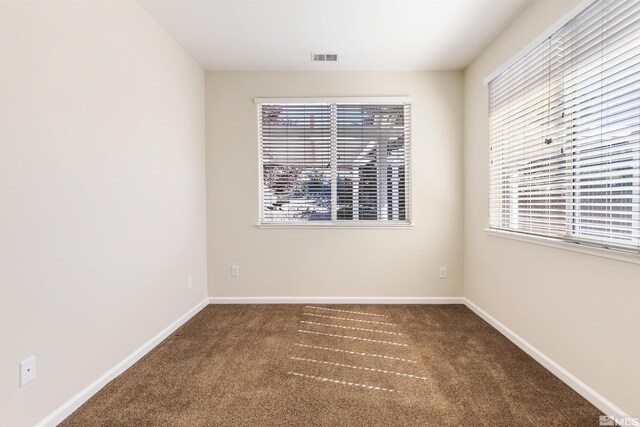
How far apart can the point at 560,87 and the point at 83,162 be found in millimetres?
3144

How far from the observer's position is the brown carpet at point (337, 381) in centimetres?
166

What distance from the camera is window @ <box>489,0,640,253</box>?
1.56 metres

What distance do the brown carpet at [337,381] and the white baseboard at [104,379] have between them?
41 millimetres

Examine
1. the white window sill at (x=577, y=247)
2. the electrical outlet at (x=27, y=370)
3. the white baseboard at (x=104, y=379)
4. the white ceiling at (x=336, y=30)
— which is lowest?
the white baseboard at (x=104, y=379)

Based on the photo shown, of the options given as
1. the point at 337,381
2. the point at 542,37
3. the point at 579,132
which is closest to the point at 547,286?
the point at 579,132

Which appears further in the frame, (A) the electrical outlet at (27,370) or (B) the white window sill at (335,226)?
(B) the white window sill at (335,226)

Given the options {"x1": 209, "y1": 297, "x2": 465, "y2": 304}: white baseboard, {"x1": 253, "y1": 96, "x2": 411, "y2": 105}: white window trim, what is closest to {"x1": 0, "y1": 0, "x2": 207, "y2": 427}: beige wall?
{"x1": 209, "y1": 297, "x2": 465, "y2": 304}: white baseboard

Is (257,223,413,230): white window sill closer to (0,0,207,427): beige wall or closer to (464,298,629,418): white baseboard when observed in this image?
(0,0,207,427): beige wall

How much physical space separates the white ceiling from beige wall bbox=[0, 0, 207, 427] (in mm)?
404

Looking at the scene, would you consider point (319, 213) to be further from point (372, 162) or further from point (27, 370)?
point (27, 370)

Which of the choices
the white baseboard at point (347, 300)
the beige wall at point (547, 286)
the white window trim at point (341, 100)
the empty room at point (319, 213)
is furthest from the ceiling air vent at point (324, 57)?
the white baseboard at point (347, 300)

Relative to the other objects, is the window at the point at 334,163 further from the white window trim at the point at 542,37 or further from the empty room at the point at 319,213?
the white window trim at the point at 542,37

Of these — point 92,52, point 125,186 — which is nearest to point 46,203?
point 125,186

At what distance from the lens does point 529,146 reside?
2.37 meters
